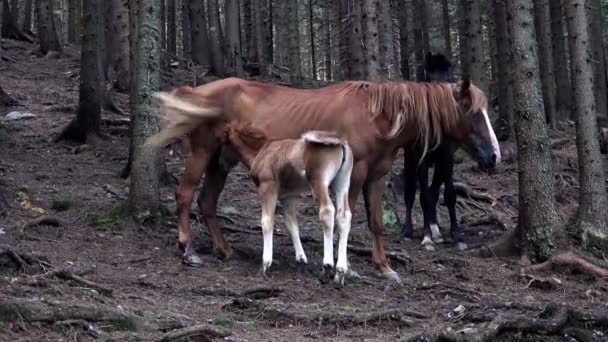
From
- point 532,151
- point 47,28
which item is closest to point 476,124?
point 532,151

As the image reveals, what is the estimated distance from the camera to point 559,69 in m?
21.4

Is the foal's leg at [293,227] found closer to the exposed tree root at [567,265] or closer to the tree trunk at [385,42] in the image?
the exposed tree root at [567,265]

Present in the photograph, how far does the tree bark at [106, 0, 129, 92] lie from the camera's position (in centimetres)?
1616

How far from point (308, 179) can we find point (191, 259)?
1.63 metres

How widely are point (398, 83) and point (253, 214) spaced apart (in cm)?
352

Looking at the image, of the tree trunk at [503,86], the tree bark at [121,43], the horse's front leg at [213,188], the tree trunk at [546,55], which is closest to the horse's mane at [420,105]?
the horse's front leg at [213,188]

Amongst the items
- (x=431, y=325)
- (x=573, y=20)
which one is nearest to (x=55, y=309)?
(x=431, y=325)

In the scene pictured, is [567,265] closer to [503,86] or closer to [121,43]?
[503,86]

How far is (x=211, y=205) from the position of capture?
9078 millimetres

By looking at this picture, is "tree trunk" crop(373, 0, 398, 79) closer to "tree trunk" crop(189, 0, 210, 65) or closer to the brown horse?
the brown horse

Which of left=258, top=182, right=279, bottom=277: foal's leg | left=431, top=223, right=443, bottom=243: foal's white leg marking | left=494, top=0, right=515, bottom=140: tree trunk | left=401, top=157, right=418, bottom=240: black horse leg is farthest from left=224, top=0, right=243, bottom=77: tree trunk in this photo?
left=258, top=182, right=279, bottom=277: foal's leg

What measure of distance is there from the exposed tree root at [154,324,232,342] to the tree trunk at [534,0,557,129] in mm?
15496

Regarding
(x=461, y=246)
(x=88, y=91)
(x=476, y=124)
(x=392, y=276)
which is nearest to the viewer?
(x=392, y=276)

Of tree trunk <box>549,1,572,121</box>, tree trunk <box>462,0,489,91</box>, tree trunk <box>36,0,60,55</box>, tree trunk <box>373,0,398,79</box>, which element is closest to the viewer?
Result: tree trunk <box>373,0,398,79</box>
